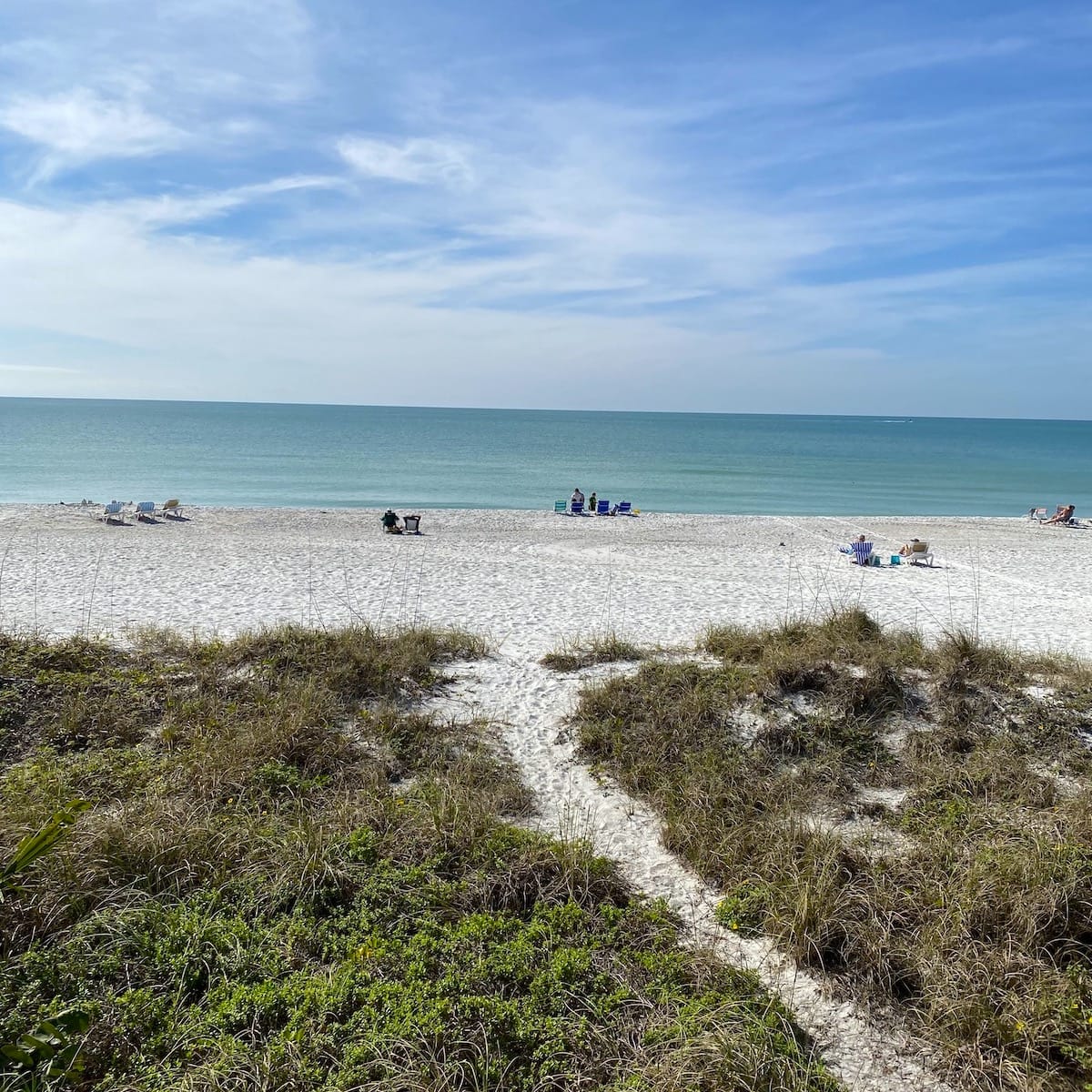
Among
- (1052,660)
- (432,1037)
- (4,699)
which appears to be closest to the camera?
(432,1037)

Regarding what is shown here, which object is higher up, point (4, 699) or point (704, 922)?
point (4, 699)

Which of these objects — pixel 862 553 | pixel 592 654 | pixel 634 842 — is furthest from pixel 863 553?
pixel 634 842

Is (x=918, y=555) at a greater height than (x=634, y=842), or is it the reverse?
(x=918, y=555)

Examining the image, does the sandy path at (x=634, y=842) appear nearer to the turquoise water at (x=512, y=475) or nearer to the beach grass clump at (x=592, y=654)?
the beach grass clump at (x=592, y=654)

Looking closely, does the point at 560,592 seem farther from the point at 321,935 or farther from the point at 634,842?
the point at 321,935

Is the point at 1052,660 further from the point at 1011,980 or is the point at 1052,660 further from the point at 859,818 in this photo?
the point at 1011,980

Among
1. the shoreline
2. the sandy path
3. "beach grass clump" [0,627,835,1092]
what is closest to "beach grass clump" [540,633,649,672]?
the sandy path

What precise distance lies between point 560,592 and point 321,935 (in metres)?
11.1

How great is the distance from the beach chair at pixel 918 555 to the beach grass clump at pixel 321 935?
672 inches

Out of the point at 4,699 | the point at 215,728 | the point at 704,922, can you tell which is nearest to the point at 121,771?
the point at 215,728

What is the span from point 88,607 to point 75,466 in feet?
142

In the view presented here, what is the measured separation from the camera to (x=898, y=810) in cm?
652

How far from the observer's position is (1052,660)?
9797mm

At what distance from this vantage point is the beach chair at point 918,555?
20719mm
